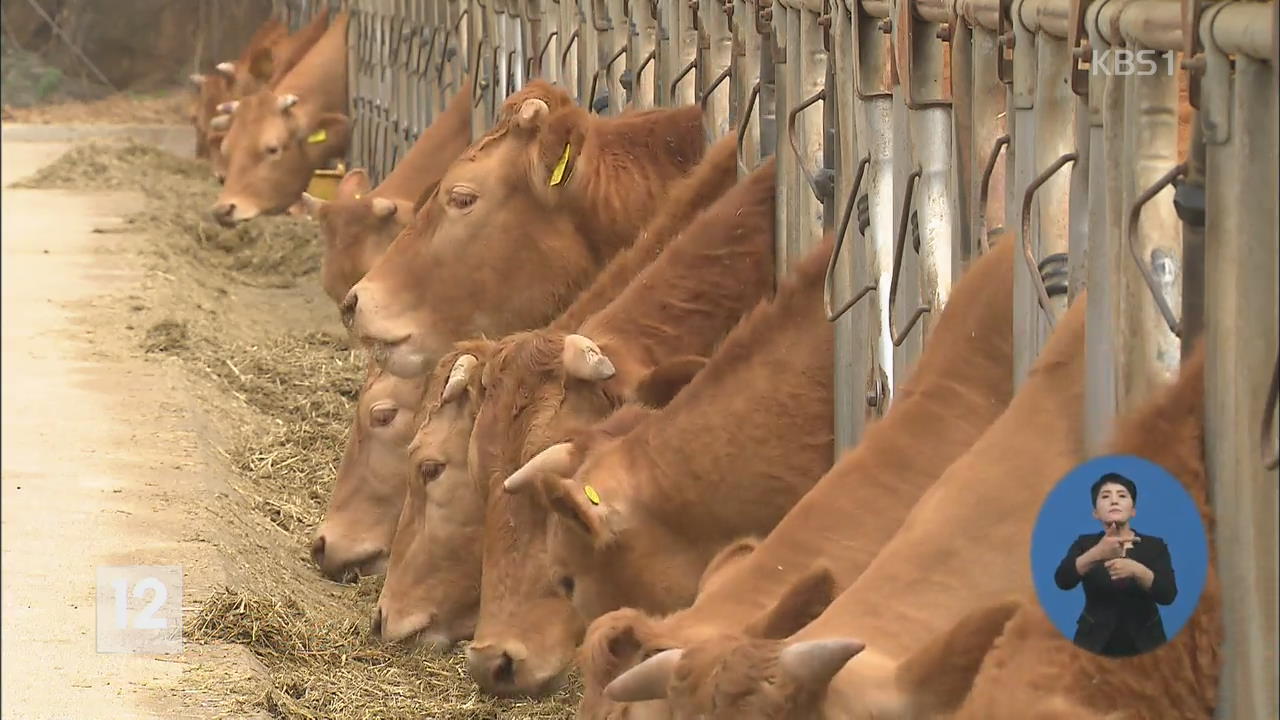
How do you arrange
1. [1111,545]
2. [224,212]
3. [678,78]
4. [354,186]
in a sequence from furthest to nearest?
1. [224,212]
2. [354,186]
3. [678,78]
4. [1111,545]

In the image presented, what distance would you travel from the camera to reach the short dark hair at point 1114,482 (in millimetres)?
2338

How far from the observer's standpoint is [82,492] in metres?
6.77

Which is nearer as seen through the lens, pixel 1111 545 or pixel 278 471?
pixel 1111 545

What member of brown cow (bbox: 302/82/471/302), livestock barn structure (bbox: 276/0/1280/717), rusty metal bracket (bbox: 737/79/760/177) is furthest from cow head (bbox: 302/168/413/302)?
rusty metal bracket (bbox: 737/79/760/177)

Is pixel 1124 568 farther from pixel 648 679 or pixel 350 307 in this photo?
pixel 350 307

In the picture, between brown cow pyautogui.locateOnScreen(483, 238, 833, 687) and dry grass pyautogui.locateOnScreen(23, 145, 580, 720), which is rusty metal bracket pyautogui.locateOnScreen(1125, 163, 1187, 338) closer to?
brown cow pyautogui.locateOnScreen(483, 238, 833, 687)

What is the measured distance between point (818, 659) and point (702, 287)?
2.65m

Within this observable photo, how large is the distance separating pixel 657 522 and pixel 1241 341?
1971 millimetres

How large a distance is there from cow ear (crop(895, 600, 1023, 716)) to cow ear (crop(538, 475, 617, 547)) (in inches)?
69.4

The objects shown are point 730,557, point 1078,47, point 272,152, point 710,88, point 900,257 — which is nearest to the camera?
point 1078,47

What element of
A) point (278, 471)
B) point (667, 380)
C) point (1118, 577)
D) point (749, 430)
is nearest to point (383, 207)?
point (278, 471)

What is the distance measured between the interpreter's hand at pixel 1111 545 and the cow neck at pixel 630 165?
13.0 ft

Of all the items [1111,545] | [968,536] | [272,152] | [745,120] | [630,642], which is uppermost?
[745,120]

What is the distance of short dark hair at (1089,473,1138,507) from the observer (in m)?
2.34
